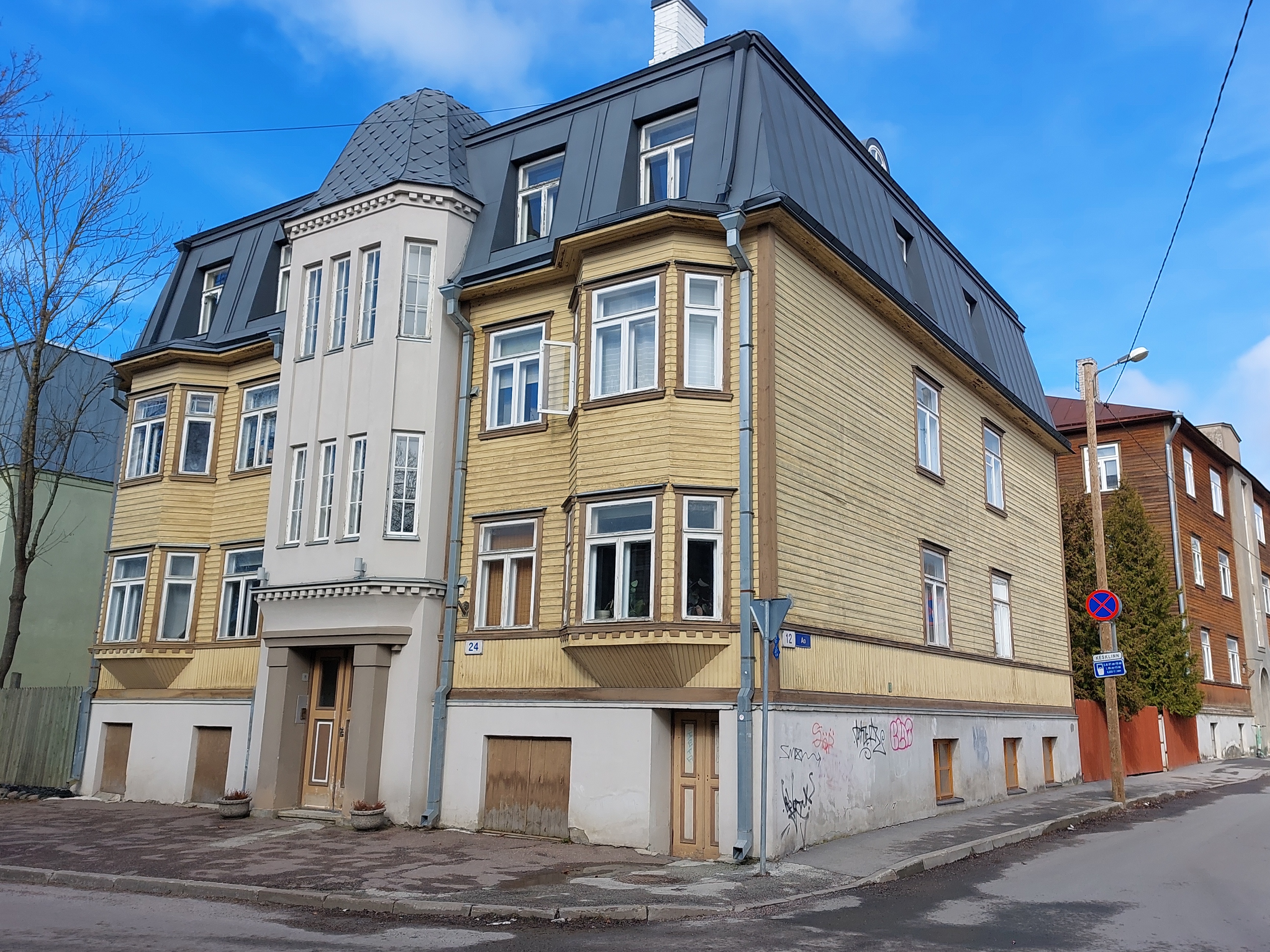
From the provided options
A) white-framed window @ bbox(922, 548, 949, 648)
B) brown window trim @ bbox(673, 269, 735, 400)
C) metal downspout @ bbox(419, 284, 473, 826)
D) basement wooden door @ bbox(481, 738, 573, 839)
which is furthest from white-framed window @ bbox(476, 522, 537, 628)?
white-framed window @ bbox(922, 548, 949, 648)

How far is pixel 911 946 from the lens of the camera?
26.3ft

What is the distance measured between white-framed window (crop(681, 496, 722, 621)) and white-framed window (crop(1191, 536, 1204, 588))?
2836cm

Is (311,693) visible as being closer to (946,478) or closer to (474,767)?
(474,767)

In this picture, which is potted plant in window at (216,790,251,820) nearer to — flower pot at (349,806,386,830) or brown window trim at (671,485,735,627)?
flower pot at (349,806,386,830)

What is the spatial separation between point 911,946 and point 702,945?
64.0 inches

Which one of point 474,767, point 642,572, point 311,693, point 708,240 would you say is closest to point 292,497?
point 311,693

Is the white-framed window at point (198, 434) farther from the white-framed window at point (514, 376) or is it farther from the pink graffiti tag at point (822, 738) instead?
the pink graffiti tag at point (822, 738)

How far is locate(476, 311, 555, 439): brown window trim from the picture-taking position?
52.5 ft

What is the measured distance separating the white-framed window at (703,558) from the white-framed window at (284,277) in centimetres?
1087

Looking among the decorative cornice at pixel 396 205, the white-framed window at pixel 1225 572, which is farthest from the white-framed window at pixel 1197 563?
the decorative cornice at pixel 396 205

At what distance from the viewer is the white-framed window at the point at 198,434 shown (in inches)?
798

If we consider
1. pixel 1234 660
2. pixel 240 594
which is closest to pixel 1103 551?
pixel 240 594

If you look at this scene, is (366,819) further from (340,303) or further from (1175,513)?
(1175,513)

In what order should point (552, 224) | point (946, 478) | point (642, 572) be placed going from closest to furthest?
point (642, 572)
point (552, 224)
point (946, 478)
